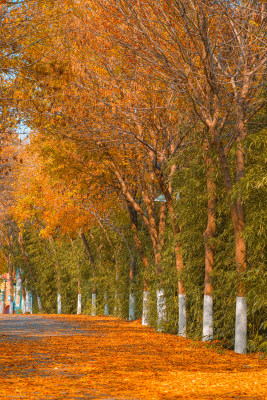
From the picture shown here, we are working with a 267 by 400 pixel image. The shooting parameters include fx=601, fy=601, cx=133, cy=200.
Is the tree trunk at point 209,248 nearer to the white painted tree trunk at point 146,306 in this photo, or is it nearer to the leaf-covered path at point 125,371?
the leaf-covered path at point 125,371

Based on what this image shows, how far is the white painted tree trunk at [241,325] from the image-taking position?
41.3 ft

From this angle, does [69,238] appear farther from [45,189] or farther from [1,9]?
[1,9]

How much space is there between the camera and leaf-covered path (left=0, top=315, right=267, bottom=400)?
764 centimetres

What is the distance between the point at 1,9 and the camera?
13.1 m

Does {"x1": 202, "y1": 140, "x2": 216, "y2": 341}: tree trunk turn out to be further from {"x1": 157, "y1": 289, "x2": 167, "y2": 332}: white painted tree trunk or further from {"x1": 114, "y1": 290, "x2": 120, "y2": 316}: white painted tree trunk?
{"x1": 114, "y1": 290, "x2": 120, "y2": 316}: white painted tree trunk

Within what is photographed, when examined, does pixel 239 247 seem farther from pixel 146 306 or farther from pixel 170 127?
pixel 146 306

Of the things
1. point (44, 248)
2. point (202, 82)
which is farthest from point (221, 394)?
point (44, 248)

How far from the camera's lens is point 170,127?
18.2 metres

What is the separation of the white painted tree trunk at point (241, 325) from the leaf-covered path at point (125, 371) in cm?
31

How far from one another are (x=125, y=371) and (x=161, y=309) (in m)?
9.83

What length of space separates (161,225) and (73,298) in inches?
918

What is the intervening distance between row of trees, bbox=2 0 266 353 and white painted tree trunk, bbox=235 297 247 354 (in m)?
0.03

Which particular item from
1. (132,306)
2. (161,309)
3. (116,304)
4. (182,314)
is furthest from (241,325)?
(116,304)

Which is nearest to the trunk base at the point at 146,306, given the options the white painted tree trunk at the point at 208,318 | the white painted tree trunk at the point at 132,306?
the white painted tree trunk at the point at 132,306
